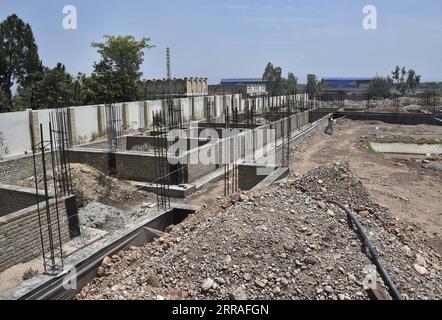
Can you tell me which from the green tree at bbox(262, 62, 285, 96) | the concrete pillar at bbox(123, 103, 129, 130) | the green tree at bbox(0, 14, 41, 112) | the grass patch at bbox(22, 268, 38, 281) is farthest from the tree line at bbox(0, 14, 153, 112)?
the green tree at bbox(262, 62, 285, 96)

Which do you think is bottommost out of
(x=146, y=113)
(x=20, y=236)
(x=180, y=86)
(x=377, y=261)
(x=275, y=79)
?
(x=20, y=236)

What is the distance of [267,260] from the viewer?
13.4 feet

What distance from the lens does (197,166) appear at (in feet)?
35.8

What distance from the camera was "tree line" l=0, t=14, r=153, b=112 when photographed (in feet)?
74.5

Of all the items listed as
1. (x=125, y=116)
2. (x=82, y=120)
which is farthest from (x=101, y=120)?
(x=125, y=116)

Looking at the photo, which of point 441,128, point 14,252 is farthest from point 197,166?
point 441,128

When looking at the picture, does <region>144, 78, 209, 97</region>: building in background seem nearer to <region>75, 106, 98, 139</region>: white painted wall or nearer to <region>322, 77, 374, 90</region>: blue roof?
<region>75, 106, 98, 139</region>: white painted wall

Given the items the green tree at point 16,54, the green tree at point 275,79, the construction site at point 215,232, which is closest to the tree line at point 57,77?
the green tree at point 16,54

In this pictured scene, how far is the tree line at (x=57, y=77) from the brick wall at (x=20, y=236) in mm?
14050

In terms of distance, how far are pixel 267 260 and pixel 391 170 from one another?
10306 mm

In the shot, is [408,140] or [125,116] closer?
[125,116]

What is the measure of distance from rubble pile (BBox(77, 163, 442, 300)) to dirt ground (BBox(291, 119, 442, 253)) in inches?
117

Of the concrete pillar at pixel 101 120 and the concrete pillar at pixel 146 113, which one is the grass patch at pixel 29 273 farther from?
the concrete pillar at pixel 146 113

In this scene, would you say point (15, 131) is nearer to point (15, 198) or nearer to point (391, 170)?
point (15, 198)
